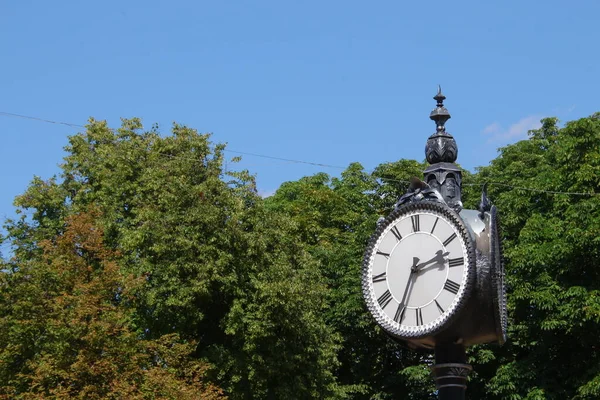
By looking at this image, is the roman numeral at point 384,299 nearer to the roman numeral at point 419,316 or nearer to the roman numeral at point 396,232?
the roman numeral at point 419,316

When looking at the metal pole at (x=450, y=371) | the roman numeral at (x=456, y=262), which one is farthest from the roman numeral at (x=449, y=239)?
the metal pole at (x=450, y=371)

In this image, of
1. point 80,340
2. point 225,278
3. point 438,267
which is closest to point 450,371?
point 438,267

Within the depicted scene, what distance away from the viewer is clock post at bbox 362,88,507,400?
720cm

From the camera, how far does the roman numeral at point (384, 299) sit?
7602mm

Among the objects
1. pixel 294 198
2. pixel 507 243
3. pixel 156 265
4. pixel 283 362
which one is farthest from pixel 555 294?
pixel 294 198

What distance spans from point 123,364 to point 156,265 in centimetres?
511

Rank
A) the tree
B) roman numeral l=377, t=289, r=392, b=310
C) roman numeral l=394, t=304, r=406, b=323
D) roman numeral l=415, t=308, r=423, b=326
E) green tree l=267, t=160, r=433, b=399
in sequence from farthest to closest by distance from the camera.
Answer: green tree l=267, t=160, r=433, b=399
the tree
roman numeral l=377, t=289, r=392, b=310
roman numeral l=394, t=304, r=406, b=323
roman numeral l=415, t=308, r=423, b=326

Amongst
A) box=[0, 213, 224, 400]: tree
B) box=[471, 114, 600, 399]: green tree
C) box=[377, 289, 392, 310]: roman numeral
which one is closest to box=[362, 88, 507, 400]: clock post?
box=[377, 289, 392, 310]: roman numeral

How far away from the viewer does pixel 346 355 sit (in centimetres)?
3291

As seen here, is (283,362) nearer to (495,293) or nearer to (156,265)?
(156,265)

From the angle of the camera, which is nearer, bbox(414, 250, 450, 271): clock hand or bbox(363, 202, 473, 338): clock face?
bbox(363, 202, 473, 338): clock face

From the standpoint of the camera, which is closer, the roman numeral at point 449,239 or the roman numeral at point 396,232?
the roman numeral at point 449,239

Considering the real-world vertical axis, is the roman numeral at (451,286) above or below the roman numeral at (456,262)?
below

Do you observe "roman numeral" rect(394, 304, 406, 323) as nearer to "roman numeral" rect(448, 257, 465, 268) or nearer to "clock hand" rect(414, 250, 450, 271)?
"clock hand" rect(414, 250, 450, 271)
